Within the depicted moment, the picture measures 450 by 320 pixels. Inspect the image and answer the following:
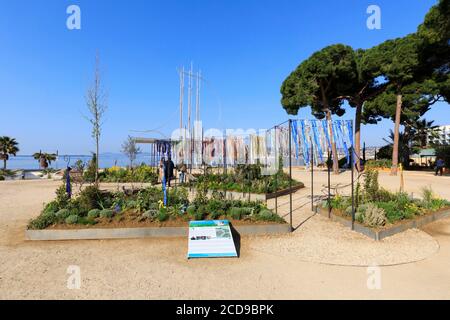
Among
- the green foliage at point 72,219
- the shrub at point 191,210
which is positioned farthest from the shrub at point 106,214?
the shrub at point 191,210

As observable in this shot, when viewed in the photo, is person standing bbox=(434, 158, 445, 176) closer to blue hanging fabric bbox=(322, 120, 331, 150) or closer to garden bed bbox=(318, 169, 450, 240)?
garden bed bbox=(318, 169, 450, 240)

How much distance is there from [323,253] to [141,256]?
3461 mm

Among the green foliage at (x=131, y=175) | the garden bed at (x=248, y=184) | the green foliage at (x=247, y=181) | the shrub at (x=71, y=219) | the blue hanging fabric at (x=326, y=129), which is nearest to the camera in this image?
the shrub at (x=71, y=219)

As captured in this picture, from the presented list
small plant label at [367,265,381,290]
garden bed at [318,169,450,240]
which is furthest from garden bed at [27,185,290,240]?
small plant label at [367,265,381,290]

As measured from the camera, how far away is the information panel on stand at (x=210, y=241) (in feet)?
16.8

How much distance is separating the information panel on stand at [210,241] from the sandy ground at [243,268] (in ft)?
0.58

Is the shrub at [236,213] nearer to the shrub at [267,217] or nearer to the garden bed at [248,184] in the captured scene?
the shrub at [267,217]

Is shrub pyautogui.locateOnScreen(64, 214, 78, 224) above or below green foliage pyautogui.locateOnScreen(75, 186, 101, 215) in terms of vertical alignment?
below

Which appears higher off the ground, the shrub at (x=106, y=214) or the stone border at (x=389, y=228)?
the shrub at (x=106, y=214)

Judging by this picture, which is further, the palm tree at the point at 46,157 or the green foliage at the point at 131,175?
the palm tree at the point at 46,157

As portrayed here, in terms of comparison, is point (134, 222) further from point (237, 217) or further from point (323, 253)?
point (323, 253)

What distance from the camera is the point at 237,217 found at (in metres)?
7.00

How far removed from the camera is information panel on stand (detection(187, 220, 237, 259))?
5105mm

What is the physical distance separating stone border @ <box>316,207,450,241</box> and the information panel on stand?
334 centimetres
